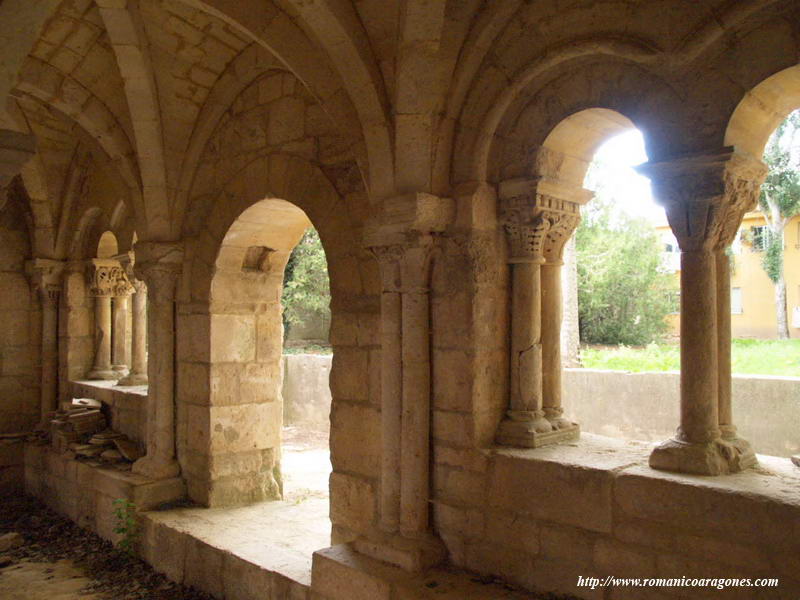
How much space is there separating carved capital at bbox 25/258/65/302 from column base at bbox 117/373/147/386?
1589mm

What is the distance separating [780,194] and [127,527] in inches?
420

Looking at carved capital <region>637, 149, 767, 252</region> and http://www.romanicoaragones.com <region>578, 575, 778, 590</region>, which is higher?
carved capital <region>637, 149, 767, 252</region>

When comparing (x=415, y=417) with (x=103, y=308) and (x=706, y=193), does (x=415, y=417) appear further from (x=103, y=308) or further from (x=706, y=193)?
(x=103, y=308)

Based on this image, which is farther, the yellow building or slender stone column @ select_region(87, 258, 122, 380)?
the yellow building

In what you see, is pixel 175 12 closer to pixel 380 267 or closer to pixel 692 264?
pixel 380 267

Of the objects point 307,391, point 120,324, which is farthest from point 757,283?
point 120,324

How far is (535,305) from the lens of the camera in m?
3.19

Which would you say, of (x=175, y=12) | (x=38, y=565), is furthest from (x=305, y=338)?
(x=175, y=12)

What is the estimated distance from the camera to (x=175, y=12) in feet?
14.0

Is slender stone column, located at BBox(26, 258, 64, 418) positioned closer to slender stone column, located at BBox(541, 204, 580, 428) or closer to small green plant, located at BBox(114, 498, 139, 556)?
small green plant, located at BBox(114, 498, 139, 556)

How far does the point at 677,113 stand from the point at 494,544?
2.01 meters

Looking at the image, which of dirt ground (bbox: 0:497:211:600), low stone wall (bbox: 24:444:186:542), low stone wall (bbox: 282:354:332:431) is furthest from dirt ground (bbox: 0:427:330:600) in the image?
low stone wall (bbox: 282:354:332:431)

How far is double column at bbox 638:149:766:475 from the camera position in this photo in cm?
256

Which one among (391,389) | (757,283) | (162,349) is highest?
(757,283)
